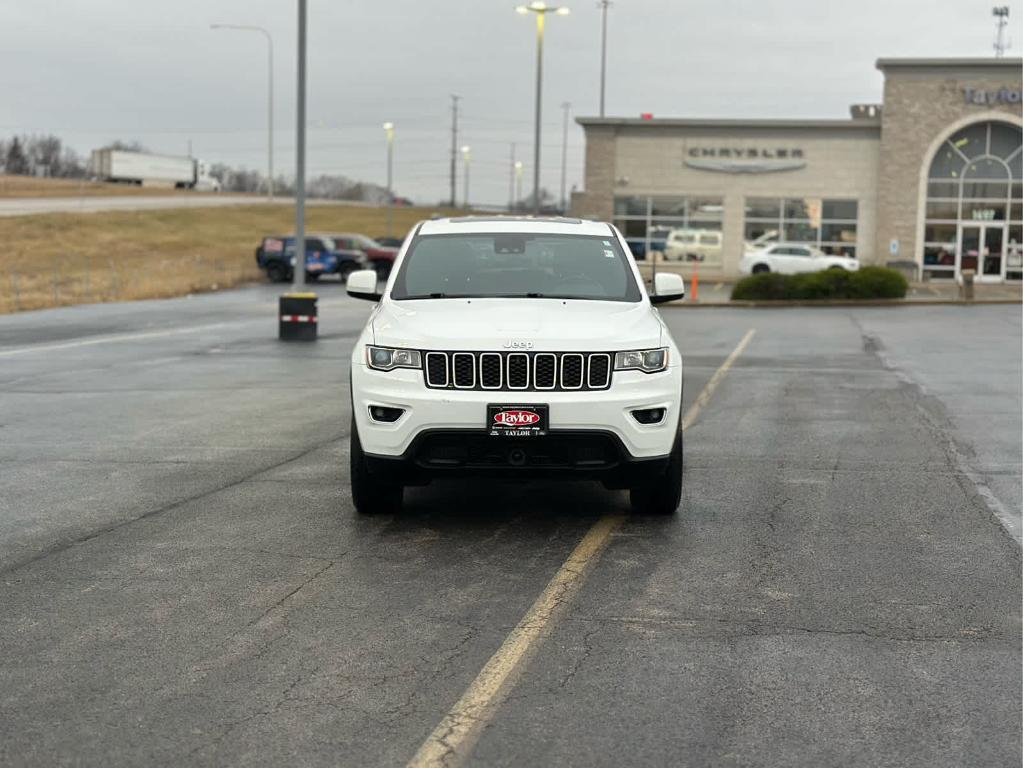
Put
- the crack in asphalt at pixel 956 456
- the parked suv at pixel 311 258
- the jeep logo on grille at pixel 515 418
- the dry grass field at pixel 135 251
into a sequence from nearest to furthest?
the jeep logo on grille at pixel 515 418, the crack in asphalt at pixel 956 456, the dry grass field at pixel 135 251, the parked suv at pixel 311 258

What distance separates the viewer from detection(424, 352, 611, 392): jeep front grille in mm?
7270

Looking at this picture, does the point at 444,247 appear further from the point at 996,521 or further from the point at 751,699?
the point at 751,699

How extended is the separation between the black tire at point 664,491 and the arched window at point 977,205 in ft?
159

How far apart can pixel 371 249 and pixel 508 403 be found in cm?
4778

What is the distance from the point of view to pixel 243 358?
1955 cm

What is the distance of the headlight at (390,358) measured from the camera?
7398 mm

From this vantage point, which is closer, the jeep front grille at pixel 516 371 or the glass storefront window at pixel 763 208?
the jeep front grille at pixel 516 371

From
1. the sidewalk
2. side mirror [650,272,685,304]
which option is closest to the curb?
the sidewalk

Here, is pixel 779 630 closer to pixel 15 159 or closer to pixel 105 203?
pixel 105 203

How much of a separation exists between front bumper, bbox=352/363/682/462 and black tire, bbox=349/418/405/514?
19 centimetres

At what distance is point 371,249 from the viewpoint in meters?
54.2

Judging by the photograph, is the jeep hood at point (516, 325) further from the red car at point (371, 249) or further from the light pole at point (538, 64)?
the red car at point (371, 249)

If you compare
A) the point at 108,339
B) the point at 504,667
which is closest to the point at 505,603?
the point at 504,667

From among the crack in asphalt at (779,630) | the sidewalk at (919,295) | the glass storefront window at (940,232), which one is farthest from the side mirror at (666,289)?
the glass storefront window at (940,232)
